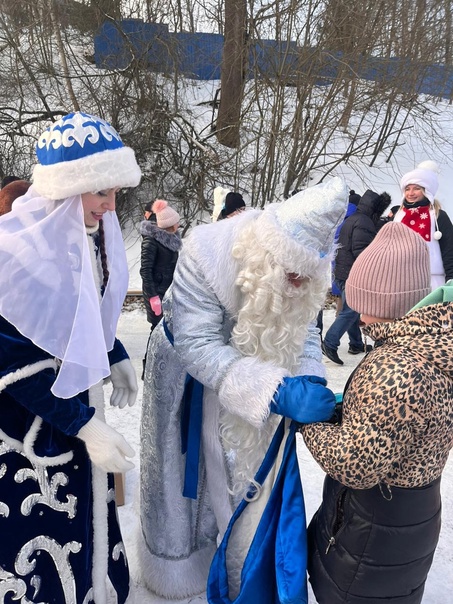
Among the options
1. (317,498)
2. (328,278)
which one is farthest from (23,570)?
(317,498)

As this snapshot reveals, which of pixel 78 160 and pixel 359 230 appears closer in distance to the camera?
pixel 78 160

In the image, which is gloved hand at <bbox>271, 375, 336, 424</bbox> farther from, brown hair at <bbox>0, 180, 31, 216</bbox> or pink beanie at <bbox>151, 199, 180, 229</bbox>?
pink beanie at <bbox>151, 199, 180, 229</bbox>

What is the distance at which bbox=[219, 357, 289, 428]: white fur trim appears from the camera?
163 cm

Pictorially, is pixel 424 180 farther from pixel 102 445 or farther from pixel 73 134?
pixel 102 445

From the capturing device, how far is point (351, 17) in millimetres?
8211

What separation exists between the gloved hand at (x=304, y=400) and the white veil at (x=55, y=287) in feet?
1.82

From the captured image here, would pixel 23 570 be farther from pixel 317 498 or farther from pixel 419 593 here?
pixel 317 498

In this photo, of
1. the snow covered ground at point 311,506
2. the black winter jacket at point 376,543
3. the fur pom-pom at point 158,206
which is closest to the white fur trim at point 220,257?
the black winter jacket at point 376,543

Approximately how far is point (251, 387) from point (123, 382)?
0.60m

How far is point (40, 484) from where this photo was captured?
1527 millimetres

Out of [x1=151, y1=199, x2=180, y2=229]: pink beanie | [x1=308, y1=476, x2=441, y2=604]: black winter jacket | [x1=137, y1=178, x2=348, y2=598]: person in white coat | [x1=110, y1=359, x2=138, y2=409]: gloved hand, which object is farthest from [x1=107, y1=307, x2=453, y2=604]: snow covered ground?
[x1=151, y1=199, x2=180, y2=229]: pink beanie

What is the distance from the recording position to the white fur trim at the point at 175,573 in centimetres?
211

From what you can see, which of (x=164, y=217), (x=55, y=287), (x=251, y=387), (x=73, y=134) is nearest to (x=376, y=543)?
(x=251, y=387)

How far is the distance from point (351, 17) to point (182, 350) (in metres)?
8.27
